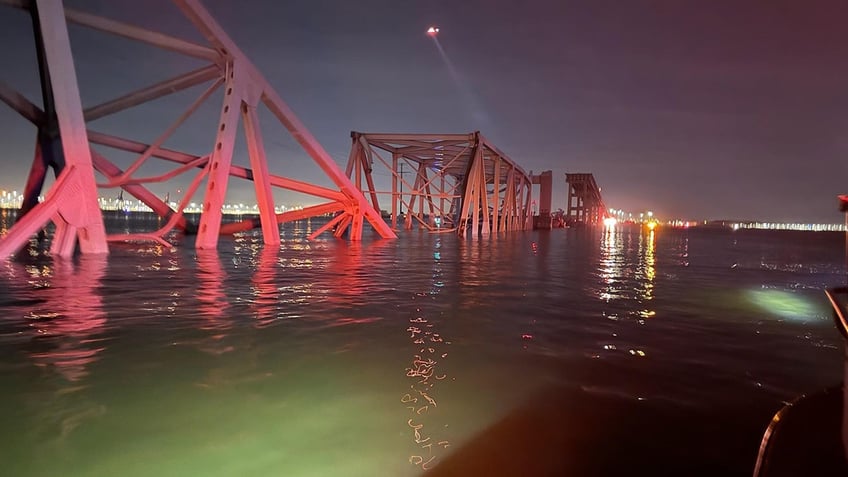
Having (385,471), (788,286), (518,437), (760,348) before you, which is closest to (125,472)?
(385,471)

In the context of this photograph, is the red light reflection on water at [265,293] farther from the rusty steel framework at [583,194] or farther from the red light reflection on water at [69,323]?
the rusty steel framework at [583,194]

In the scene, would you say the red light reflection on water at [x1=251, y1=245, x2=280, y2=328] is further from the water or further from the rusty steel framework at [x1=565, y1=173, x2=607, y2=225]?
the rusty steel framework at [x1=565, y1=173, x2=607, y2=225]

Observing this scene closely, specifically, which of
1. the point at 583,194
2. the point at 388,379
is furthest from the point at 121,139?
the point at 583,194

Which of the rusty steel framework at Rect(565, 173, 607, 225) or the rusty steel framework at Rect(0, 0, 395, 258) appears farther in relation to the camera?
the rusty steel framework at Rect(565, 173, 607, 225)

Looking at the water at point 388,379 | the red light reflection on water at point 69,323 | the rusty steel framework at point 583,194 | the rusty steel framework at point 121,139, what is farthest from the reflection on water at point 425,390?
the rusty steel framework at point 583,194

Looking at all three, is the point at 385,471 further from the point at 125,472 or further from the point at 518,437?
the point at 125,472

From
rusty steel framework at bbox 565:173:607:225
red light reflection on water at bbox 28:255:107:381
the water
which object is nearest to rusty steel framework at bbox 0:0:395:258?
red light reflection on water at bbox 28:255:107:381
